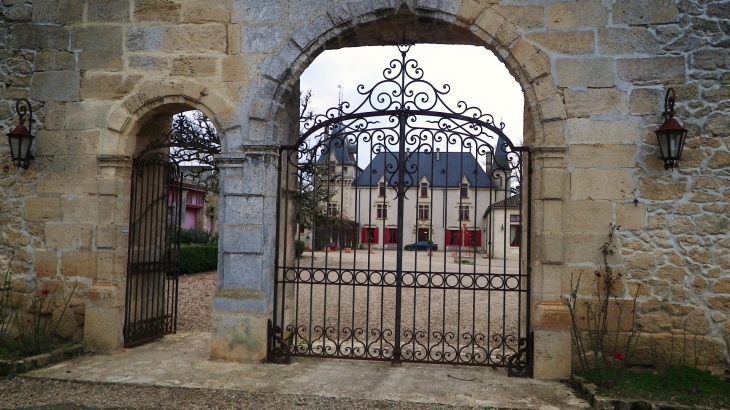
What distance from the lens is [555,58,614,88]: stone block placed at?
4.96 metres

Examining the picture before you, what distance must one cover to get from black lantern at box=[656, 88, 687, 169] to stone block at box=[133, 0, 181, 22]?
4.97 meters

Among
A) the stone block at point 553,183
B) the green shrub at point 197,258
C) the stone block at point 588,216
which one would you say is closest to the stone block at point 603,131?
the stone block at point 553,183

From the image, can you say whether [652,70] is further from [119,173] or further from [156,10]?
[119,173]

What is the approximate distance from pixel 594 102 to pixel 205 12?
161 inches

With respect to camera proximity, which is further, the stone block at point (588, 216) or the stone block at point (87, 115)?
the stone block at point (87, 115)

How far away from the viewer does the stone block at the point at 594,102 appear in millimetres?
4938

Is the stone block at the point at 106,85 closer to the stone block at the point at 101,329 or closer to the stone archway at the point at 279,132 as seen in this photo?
the stone archway at the point at 279,132

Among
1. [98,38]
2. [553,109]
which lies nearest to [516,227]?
[553,109]

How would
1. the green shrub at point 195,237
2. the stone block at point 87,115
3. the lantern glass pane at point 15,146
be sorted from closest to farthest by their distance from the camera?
the lantern glass pane at point 15,146 < the stone block at point 87,115 < the green shrub at point 195,237

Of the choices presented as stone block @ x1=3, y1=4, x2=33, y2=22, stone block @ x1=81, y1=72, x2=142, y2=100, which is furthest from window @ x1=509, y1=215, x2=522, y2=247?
stone block @ x1=3, y1=4, x2=33, y2=22

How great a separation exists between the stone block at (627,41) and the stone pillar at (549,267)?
1.08m

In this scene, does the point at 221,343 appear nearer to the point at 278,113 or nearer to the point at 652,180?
the point at 278,113

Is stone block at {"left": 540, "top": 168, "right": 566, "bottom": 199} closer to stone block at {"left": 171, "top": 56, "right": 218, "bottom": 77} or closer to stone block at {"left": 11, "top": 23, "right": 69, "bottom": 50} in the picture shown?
stone block at {"left": 171, "top": 56, "right": 218, "bottom": 77}

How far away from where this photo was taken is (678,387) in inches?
172
